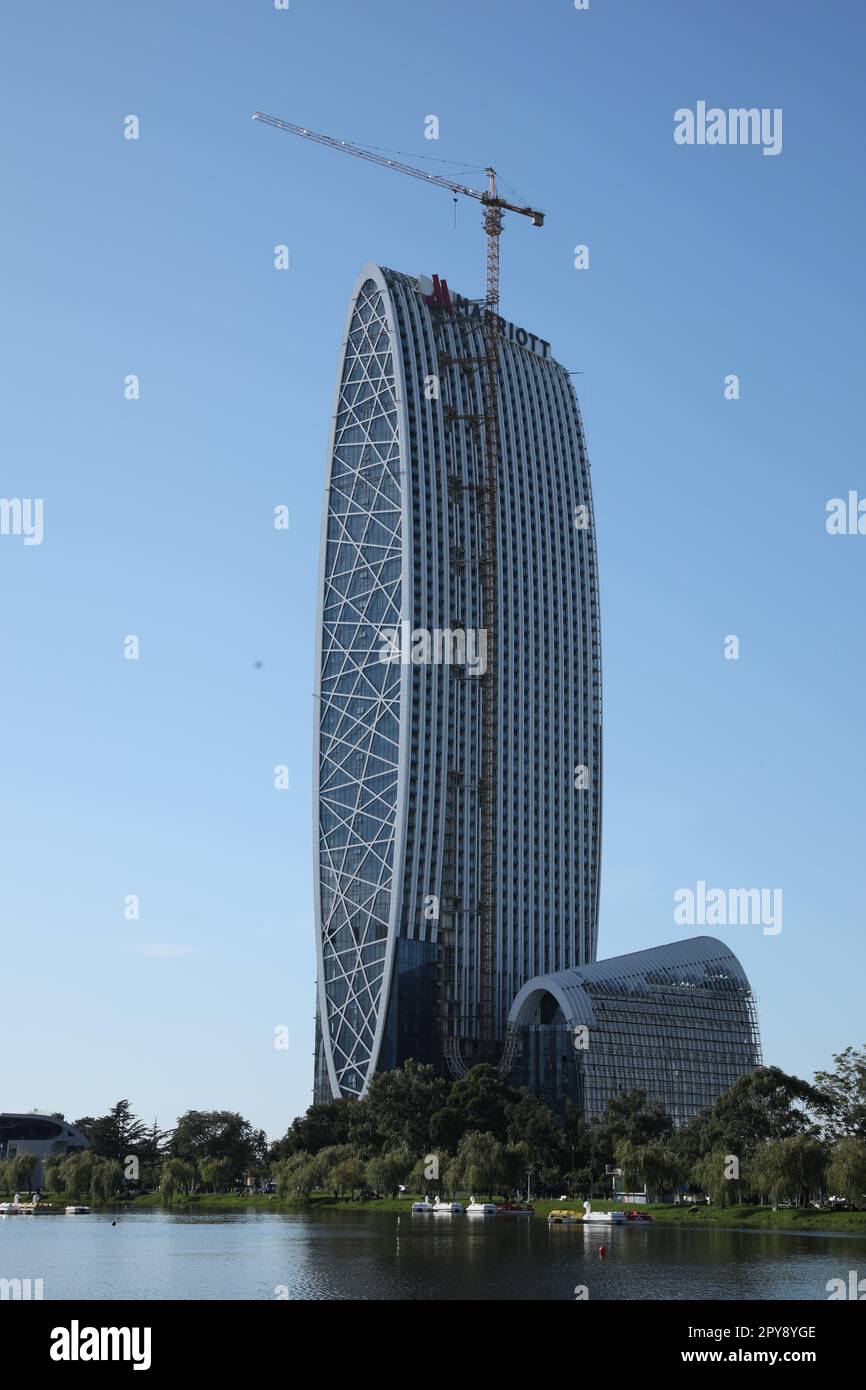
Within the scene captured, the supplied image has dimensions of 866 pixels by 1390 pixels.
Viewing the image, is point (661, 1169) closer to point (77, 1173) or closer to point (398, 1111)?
point (398, 1111)

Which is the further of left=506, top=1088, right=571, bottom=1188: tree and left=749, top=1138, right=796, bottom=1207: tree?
left=506, top=1088, right=571, bottom=1188: tree

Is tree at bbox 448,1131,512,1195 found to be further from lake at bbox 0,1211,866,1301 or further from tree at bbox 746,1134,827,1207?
tree at bbox 746,1134,827,1207

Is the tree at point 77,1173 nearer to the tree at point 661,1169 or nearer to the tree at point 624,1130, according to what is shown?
the tree at point 624,1130

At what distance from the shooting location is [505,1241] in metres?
106

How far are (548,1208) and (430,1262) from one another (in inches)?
2465

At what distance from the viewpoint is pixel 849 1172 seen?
113 m

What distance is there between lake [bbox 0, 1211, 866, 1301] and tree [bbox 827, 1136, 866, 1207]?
7093 mm

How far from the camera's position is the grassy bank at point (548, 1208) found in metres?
116

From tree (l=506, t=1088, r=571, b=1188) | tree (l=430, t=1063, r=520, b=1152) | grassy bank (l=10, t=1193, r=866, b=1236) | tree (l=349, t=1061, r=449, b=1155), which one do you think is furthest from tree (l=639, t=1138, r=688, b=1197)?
tree (l=349, t=1061, r=449, b=1155)

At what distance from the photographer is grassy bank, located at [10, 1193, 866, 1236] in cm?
11619

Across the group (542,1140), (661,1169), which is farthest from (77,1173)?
(661,1169)

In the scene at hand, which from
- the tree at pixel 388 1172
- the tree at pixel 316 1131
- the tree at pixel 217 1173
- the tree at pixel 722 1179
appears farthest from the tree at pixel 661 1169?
the tree at pixel 217 1173
